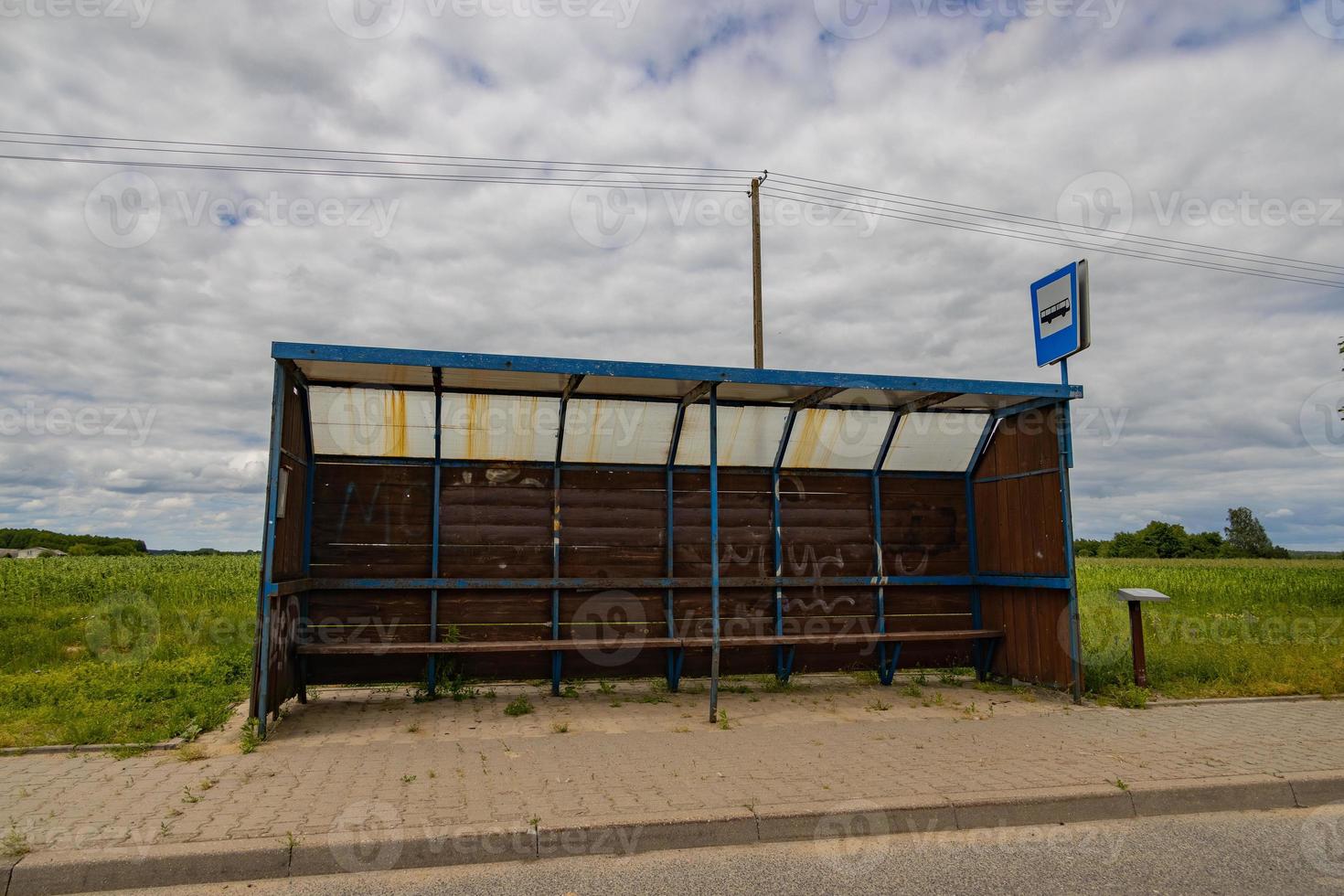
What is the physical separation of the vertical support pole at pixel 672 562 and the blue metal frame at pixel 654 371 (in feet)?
4.17

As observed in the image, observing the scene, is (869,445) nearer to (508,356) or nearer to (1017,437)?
(1017,437)

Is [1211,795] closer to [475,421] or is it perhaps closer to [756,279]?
[475,421]

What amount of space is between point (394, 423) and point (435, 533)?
1165mm

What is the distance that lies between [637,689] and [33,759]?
500cm

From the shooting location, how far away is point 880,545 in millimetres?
9664

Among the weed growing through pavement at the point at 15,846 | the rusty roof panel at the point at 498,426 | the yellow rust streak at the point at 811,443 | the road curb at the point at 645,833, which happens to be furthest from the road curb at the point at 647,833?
the yellow rust streak at the point at 811,443

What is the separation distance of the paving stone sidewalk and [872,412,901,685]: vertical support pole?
0.78 m

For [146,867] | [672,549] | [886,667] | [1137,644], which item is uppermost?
[672,549]

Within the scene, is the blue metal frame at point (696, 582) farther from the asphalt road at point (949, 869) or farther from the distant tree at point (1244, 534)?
the distant tree at point (1244, 534)

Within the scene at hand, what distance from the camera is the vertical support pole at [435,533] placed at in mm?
8195

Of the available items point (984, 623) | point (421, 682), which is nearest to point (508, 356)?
point (421, 682)

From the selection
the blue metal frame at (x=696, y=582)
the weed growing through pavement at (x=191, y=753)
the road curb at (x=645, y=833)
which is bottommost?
the road curb at (x=645, y=833)

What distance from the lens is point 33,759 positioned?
19.7 feet

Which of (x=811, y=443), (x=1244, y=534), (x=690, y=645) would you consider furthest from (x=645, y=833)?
(x=1244, y=534)
